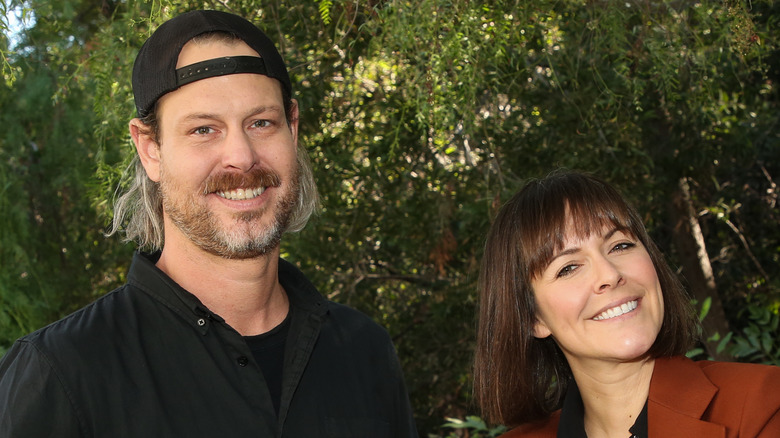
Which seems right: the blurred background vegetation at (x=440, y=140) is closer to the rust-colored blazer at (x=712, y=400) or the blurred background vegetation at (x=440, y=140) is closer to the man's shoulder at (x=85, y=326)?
the man's shoulder at (x=85, y=326)

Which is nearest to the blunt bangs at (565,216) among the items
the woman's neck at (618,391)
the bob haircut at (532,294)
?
the bob haircut at (532,294)

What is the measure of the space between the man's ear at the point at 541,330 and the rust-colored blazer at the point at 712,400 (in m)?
0.35

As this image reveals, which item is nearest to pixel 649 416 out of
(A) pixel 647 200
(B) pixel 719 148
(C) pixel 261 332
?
(C) pixel 261 332

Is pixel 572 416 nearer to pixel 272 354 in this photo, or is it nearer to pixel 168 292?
pixel 272 354

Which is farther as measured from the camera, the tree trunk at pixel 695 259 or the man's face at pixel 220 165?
the tree trunk at pixel 695 259

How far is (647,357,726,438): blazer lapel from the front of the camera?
7.81 ft

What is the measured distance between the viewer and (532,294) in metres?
2.73

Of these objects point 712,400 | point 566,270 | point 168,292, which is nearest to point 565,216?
point 566,270

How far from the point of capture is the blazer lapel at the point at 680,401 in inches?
93.7

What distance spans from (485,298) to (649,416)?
644 mm

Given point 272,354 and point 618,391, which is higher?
point 272,354

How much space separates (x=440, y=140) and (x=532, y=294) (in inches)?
62.6

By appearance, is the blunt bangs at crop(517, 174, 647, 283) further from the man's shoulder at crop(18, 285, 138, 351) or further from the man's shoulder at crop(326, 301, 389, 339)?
the man's shoulder at crop(18, 285, 138, 351)

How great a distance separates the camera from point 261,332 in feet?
8.34
